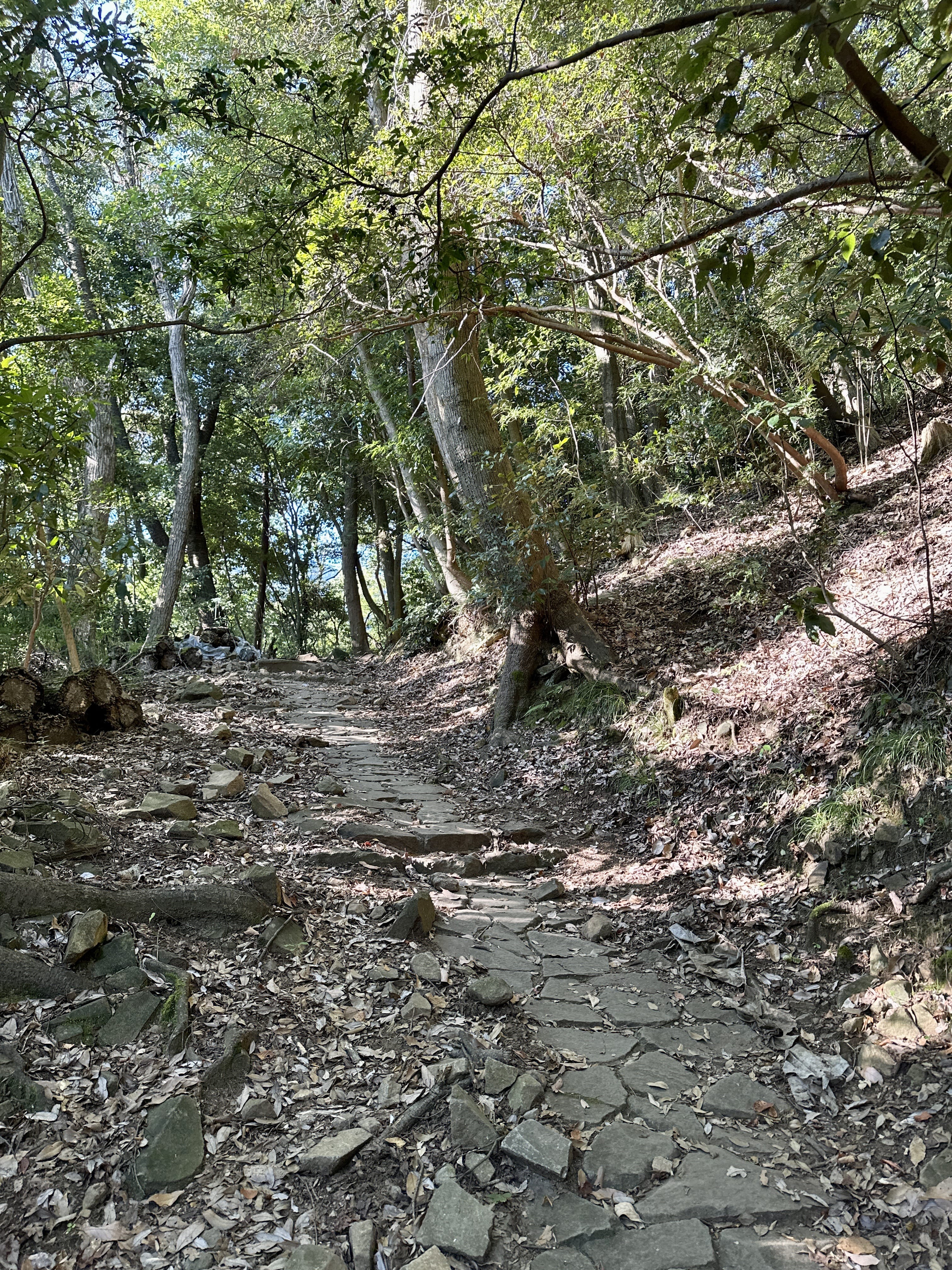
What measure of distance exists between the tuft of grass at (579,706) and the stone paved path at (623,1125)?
103 inches

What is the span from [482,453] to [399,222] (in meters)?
4.83

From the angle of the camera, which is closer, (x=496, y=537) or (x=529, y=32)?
(x=529, y=32)

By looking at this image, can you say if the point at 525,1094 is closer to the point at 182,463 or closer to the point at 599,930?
the point at 599,930

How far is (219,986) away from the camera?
11.0 ft

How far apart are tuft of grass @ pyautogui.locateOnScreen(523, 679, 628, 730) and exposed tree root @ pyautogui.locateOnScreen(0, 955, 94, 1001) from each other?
183 inches

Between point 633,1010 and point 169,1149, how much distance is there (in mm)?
2127

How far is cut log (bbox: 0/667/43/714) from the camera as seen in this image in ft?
20.4

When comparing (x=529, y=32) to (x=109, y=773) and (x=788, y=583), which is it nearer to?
(x=788, y=583)

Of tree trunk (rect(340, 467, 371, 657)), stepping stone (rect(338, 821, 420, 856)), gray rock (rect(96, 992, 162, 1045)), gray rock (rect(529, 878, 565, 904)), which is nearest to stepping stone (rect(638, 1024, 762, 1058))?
gray rock (rect(529, 878, 565, 904))

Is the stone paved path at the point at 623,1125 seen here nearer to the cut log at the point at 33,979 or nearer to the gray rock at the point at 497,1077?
the gray rock at the point at 497,1077

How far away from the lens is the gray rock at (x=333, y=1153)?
2.58m

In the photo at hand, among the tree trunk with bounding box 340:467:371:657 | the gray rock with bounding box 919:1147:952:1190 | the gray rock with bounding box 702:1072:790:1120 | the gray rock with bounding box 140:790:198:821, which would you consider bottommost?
the gray rock with bounding box 919:1147:952:1190

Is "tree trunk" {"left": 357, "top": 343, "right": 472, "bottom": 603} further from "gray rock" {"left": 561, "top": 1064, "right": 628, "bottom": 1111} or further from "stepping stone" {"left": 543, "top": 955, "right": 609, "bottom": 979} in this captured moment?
"gray rock" {"left": 561, "top": 1064, "right": 628, "bottom": 1111}

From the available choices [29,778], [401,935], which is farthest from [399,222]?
[29,778]
